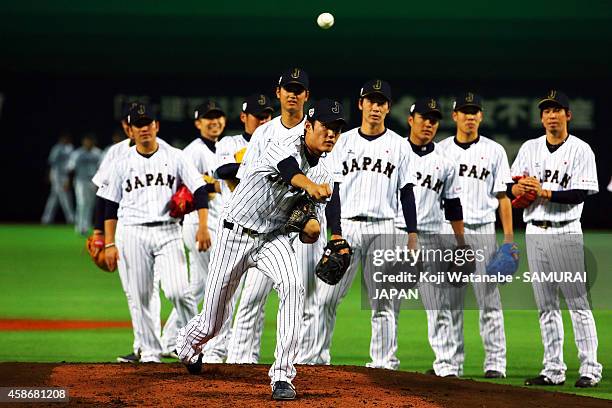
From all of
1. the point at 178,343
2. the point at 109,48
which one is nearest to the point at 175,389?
the point at 178,343

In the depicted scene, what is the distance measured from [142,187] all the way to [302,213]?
2.40 metres

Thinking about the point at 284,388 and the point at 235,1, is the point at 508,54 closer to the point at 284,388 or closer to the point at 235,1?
the point at 235,1

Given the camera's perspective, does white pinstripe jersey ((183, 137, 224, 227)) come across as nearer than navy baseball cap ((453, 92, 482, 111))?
No


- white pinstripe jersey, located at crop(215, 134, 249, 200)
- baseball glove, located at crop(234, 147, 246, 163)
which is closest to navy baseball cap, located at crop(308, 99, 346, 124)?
baseball glove, located at crop(234, 147, 246, 163)

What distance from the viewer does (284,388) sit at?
5.75 m

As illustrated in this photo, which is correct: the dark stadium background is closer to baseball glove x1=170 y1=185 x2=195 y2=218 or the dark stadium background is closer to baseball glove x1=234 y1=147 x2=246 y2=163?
baseball glove x1=234 y1=147 x2=246 y2=163

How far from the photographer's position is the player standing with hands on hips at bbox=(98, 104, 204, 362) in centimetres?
782

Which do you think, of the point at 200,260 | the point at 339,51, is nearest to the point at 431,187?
the point at 200,260

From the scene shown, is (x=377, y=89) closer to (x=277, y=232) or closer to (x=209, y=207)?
(x=277, y=232)

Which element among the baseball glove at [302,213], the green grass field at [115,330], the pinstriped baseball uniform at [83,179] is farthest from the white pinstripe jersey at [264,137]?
the pinstriped baseball uniform at [83,179]

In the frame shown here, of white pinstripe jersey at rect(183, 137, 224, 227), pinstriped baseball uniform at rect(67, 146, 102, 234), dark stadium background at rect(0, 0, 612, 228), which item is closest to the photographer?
white pinstripe jersey at rect(183, 137, 224, 227)

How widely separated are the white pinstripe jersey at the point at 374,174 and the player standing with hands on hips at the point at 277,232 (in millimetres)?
1645

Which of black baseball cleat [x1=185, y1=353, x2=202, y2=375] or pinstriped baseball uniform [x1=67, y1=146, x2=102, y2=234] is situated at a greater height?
pinstriped baseball uniform [x1=67, y1=146, x2=102, y2=234]

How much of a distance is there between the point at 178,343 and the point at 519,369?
3.03 meters
